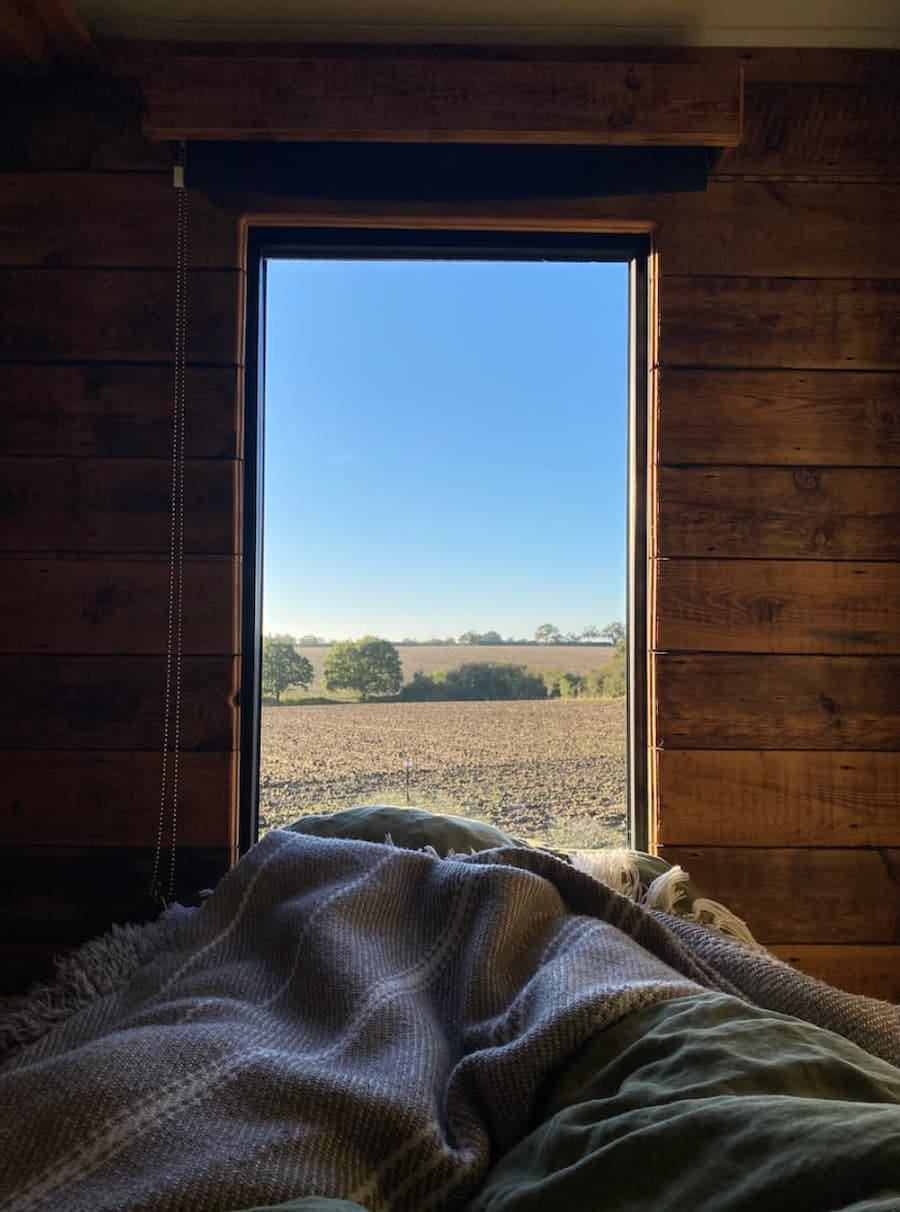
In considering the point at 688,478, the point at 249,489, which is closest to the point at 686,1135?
the point at 688,478

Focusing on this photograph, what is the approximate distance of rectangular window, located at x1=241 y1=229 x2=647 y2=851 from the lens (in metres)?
1.63

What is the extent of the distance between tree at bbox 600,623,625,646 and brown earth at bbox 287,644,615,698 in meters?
0.02

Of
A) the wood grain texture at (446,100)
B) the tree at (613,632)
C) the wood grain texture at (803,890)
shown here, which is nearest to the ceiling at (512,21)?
the wood grain texture at (446,100)

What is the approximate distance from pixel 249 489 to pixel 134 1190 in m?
1.23

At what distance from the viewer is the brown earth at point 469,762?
5.30 feet

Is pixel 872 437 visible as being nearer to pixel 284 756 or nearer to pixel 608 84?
pixel 608 84

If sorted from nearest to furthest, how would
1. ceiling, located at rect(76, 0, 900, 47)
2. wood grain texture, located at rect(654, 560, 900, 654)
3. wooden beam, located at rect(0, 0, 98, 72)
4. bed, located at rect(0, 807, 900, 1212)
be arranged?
bed, located at rect(0, 807, 900, 1212) < wooden beam, located at rect(0, 0, 98, 72) < ceiling, located at rect(76, 0, 900, 47) < wood grain texture, located at rect(654, 560, 900, 654)

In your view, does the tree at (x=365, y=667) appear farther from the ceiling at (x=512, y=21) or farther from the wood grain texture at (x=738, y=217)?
the ceiling at (x=512, y=21)

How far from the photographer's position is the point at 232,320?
5.02 ft

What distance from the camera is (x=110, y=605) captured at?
151cm

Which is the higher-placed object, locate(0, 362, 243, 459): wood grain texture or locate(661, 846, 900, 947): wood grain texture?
locate(0, 362, 243, 459): wood grain texture

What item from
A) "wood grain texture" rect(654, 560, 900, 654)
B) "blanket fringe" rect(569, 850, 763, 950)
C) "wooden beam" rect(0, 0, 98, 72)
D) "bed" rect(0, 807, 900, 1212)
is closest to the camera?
"bed" rect(0, 807, 900, 1212)

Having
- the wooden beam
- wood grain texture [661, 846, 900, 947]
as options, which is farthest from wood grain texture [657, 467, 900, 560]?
the wooden beam

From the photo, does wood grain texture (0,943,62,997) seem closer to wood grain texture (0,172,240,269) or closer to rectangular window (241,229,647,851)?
rectangular window (241,229,647,851)
